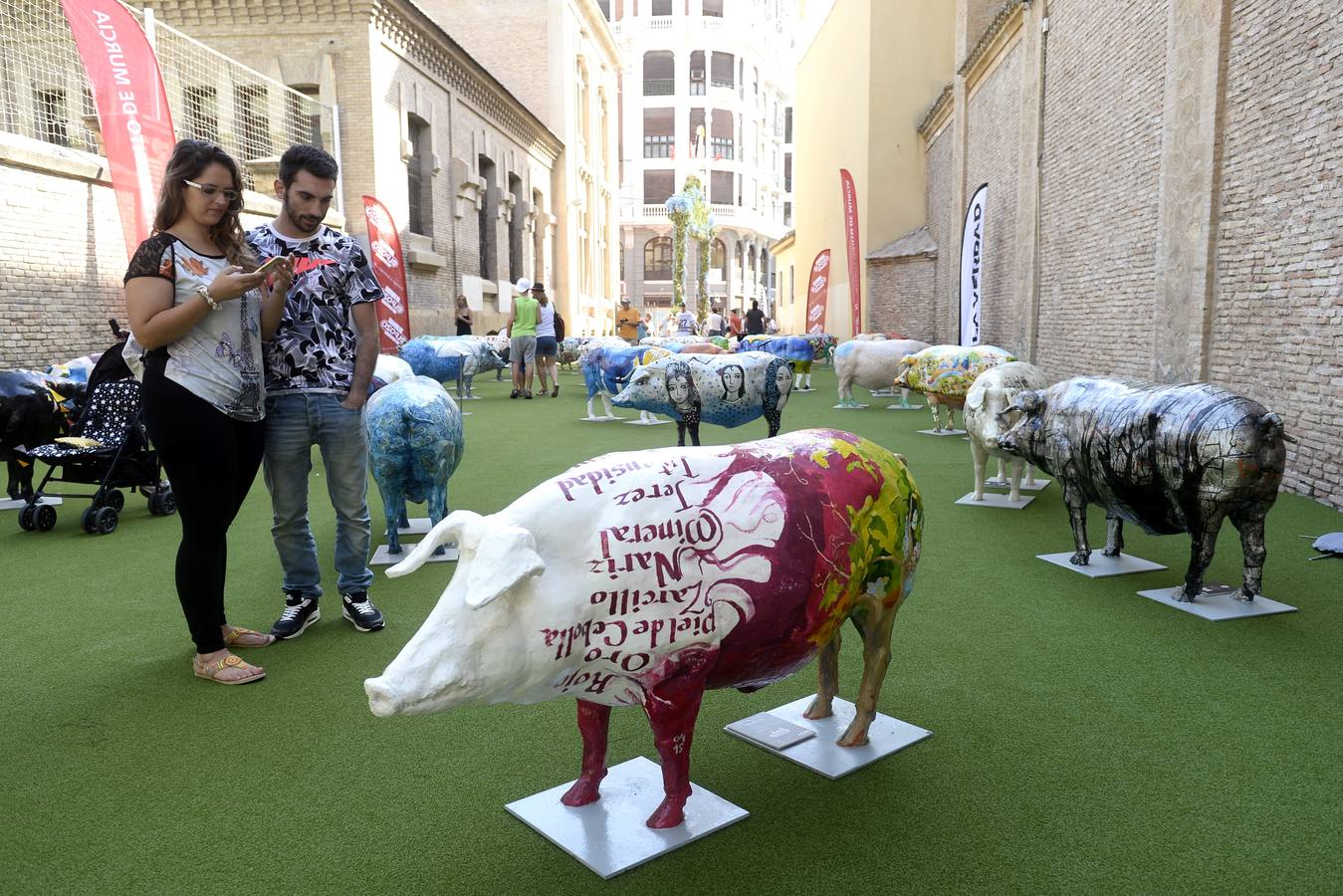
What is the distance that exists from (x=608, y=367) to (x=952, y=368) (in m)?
5.13

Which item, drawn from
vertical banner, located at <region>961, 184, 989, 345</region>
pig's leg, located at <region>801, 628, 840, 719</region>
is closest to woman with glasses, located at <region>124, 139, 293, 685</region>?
pig's leg, located at <region>801, 628, 840, 719</region>

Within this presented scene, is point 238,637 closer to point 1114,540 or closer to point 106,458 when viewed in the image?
point 106,458

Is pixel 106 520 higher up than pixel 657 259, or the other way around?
pixel 657 259

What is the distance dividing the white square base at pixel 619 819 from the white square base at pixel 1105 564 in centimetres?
337

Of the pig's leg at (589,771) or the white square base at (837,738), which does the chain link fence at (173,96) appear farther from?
the white square base at (837,738)

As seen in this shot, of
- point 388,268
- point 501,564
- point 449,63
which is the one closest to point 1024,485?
point 501,564

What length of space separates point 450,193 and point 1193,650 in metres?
21.3

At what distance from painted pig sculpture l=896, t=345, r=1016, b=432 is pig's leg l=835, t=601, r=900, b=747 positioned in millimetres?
6648

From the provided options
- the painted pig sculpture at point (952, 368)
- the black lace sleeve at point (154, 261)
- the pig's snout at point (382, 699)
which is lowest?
the pig's snout at point (382, 699)

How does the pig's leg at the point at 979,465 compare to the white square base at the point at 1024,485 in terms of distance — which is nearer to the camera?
the pig's leg at the point at 979,465

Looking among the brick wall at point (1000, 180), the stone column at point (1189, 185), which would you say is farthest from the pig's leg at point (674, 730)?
the brick wall at point (1000, 180)

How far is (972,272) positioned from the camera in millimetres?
16203

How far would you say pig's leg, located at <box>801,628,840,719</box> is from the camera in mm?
3342

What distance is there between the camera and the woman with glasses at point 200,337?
3.34 metres
